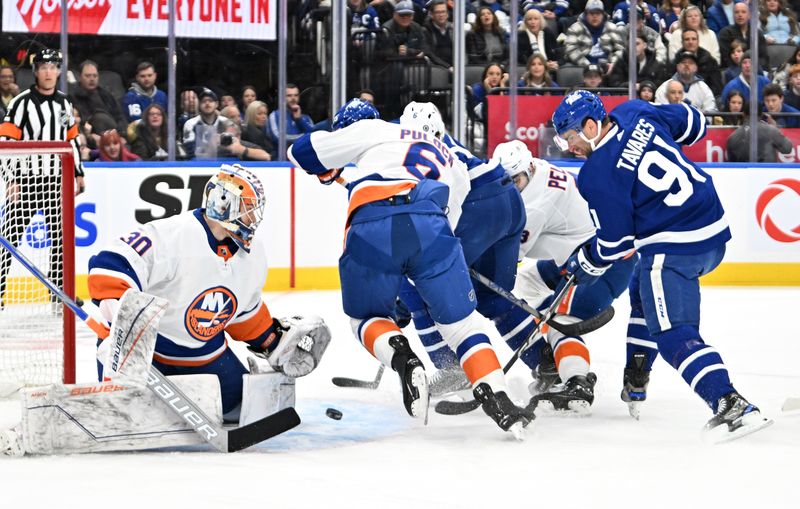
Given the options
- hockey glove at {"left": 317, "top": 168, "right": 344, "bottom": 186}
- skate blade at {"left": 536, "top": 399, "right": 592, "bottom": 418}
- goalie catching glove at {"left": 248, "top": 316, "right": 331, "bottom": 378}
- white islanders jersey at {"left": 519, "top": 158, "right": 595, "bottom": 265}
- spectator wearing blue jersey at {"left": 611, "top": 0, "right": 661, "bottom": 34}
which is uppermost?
spectator wearing blue jersey at {"left": 611, "top": 0, "right": 661, "bottom": 34}

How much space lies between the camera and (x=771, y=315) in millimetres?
6125

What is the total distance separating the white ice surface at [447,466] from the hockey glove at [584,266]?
1.39 ft

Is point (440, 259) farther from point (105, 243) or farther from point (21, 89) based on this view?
point (21, 89)

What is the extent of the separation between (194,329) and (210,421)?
0.28 m

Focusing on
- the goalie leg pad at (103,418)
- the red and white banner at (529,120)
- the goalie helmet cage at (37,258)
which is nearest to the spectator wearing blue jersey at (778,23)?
the red and white banner at (529,120)

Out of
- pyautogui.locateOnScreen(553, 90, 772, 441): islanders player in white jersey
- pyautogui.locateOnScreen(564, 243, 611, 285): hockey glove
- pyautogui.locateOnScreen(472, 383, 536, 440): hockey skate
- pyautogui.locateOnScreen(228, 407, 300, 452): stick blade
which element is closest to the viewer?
pyautogui.locateOnScreen(228, 407, 300, 452): stick blade

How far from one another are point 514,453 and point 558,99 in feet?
14.0

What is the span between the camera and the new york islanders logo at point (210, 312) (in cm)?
337

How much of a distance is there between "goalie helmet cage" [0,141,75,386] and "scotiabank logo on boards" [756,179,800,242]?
4.17 meters

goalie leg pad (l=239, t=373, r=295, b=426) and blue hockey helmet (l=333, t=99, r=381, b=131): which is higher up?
blue hockey helmet (l=333, t=99, r=381, b=131)

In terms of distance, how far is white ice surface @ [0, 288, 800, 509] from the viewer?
2.84m

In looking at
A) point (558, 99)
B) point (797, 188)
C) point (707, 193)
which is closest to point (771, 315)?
point (797, 188)

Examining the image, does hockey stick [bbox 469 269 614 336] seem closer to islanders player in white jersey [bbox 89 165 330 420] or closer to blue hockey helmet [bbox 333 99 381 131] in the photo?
blue hockey helmet [bbox 333 99 381 131]

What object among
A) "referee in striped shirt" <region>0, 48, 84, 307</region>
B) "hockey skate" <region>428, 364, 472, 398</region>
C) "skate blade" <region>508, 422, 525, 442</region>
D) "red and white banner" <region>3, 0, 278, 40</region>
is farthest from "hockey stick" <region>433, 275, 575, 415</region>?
"red and white banner" <region>3, 0, 278, 40</region>
